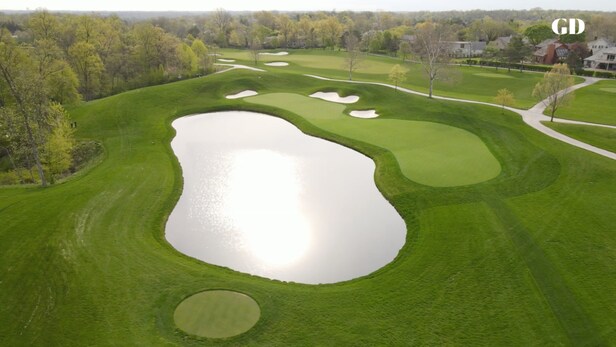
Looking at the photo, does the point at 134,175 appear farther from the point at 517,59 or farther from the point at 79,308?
the point at 517,59

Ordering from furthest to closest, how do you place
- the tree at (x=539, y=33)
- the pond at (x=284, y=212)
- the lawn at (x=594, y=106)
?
the tree at (x=539, y=33) → the lawn at (x=594, y=106) → the pond at (x=284, y=212)

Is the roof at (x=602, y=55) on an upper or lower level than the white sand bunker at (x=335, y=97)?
upper

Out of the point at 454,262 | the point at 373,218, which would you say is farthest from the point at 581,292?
the point at 373,218

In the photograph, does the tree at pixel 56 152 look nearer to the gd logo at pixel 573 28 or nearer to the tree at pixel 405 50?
the tree at pixel 405 50

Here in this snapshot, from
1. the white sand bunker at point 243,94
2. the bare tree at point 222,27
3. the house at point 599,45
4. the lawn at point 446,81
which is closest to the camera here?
the white sand bunker at point 243,94

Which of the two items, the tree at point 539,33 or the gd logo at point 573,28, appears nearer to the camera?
the gd logo at point 573,28

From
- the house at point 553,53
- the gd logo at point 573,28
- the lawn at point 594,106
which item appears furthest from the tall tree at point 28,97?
the gd logo at point 573,28
